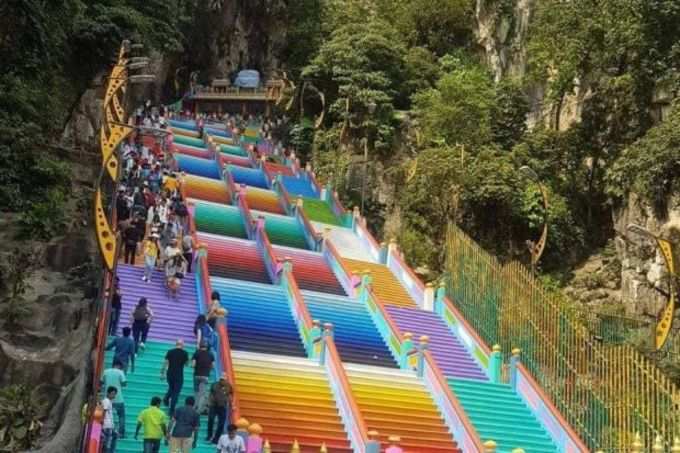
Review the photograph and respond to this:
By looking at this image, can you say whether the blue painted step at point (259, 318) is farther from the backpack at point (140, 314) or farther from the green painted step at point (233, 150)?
the green painted step at point (233, 150)

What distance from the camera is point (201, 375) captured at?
11898mm

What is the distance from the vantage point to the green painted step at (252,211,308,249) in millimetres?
23594

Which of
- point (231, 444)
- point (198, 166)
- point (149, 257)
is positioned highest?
point (198, 166)

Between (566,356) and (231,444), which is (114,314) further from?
(566,356)

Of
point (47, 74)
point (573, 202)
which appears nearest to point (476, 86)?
point (573, 202)

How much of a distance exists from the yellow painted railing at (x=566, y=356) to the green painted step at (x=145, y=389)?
639cm

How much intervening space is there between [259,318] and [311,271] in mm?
4551

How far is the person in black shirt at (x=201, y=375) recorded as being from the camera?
1174 centimetres

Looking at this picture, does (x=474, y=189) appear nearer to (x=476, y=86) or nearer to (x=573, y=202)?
(x=573, y=202)

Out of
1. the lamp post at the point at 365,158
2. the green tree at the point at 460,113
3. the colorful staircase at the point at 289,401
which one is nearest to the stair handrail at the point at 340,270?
the colorful staircase at the point at 289,401

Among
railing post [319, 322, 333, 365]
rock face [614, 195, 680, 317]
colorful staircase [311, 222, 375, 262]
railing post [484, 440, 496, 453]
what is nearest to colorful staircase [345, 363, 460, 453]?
railing post [319, 322, 333, 365]

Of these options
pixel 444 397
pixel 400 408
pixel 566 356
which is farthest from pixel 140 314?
pixel 566 356

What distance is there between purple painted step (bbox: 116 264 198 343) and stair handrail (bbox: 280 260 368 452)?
6.84 feet

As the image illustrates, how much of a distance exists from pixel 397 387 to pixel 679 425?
4.65 m
